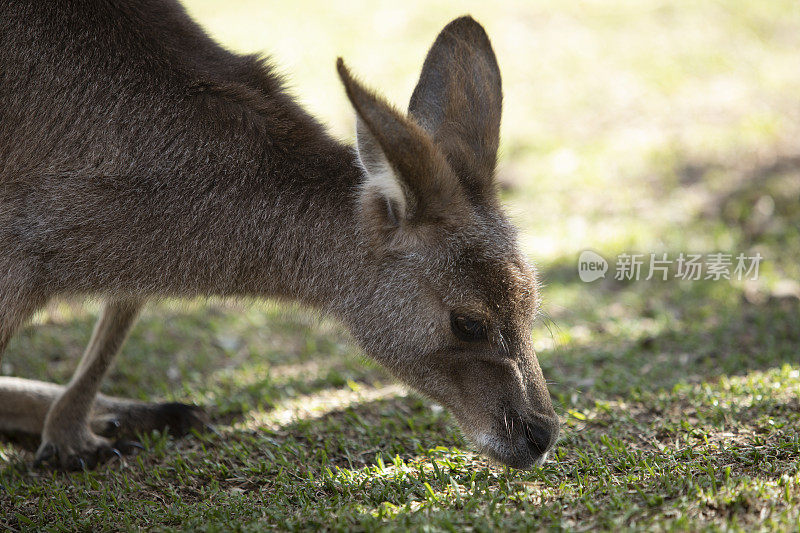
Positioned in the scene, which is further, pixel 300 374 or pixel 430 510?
pixel 300 374

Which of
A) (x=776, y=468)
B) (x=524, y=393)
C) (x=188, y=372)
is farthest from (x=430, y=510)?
(x=188, y=372)

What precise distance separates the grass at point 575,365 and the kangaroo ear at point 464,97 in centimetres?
72

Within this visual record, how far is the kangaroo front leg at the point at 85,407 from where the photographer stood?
174 inches

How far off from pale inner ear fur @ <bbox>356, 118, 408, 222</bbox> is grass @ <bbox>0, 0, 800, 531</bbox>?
2.88 ft

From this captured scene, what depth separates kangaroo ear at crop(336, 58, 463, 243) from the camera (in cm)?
340

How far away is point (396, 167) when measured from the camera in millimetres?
3551

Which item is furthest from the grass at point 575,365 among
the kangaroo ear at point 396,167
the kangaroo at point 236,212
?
the kangaroo ear at point 396,167

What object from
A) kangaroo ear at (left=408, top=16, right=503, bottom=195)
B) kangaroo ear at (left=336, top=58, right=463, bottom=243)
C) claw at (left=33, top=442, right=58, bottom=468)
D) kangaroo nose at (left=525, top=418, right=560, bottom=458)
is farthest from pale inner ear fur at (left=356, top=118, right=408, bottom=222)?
claw at (left=33, top=442, right=58, bottom=468)

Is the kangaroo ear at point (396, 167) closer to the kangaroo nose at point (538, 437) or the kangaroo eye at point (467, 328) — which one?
the kangaroo eye at point (467, 328)

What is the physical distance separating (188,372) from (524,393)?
2778 millimetres

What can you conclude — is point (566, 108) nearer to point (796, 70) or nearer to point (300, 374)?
point (796, 70)

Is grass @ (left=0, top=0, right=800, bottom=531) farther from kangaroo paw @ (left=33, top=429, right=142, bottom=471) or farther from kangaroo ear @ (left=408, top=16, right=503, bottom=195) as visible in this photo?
kangaroo ear @ (left=408, top=16, right=503, bottom=195)

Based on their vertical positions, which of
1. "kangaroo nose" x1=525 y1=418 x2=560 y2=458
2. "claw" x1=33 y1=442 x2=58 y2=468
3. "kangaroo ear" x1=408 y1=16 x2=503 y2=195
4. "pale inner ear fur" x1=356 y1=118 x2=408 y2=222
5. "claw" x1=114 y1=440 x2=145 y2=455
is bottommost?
→ "claw" x1=33 y1=442 x2=58 y2=468

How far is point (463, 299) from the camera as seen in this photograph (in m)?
3.83
